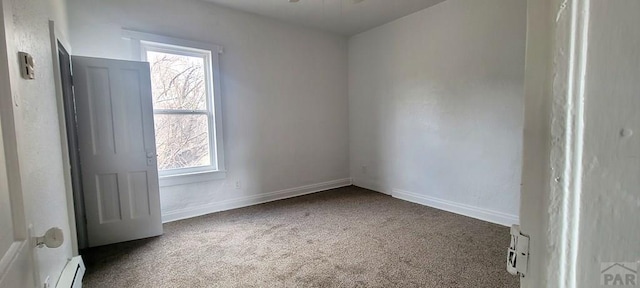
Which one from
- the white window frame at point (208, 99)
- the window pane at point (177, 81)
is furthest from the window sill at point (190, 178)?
the window pane at point (177, 81)

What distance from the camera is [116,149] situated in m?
2.69

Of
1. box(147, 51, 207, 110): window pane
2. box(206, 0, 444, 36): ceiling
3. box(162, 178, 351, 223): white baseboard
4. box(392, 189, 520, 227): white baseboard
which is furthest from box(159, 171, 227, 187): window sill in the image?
box(392, 189, 520, 227): white baseboard

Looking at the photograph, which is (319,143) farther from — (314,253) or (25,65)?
(25,65)

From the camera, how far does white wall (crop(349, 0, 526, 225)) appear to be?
2986 millimetres

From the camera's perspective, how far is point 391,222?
3180 millimetres

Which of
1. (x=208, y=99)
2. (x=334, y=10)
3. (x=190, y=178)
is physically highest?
(x=334, y=10)

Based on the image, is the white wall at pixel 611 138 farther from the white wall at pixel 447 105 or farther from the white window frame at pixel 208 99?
the white window frame at pixel 208 99

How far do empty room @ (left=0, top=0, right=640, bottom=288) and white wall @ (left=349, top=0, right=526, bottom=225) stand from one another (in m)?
0.02

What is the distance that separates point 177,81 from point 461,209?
3782 mm

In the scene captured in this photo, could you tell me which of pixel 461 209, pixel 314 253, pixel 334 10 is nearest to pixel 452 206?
pixel 461 209

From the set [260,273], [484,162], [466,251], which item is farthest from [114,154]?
[484,162]

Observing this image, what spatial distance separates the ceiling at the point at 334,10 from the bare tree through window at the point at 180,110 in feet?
3.00

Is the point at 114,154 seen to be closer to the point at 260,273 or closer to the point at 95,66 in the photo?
the point at 95,66

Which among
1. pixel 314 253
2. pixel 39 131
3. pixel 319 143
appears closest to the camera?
pixel 39 131
